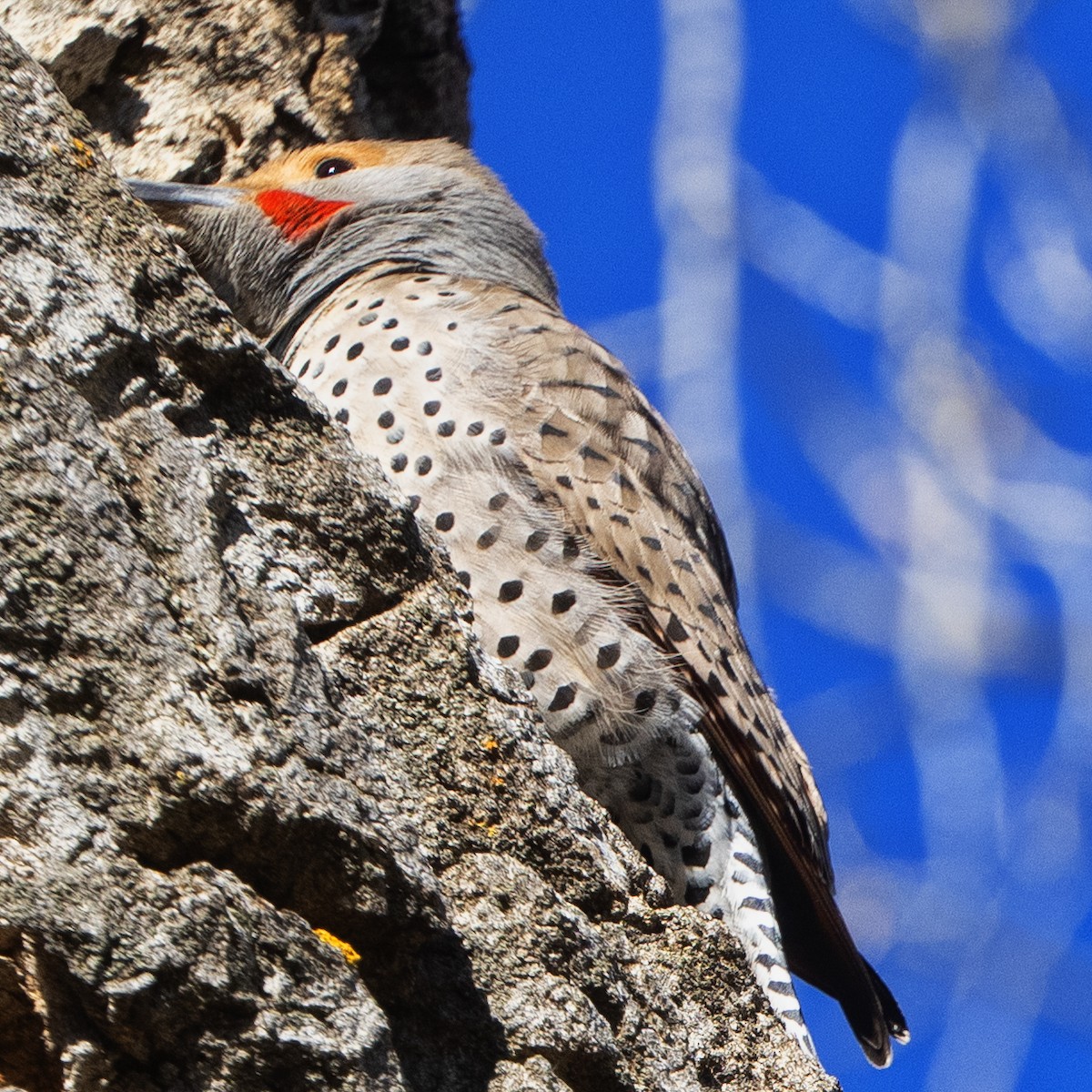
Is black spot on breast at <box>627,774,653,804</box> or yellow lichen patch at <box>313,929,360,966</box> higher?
black spot on breast at <box>627,774,653,804</box>

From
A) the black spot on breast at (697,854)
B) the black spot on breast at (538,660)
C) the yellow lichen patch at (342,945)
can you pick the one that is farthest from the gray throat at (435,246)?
the yellow lichen patch at (342,945)

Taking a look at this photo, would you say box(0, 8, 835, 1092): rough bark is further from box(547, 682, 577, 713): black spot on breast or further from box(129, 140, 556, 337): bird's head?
box(129, 140, 556, 337): bird's head

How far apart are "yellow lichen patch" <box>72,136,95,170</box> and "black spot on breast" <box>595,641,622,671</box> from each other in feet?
6.32

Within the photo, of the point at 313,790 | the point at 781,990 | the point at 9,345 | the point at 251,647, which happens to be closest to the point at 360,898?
the point at 313,790

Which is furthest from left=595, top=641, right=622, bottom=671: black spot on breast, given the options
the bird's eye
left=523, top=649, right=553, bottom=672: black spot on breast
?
the bird's eye

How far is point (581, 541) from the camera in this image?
14.7 feet

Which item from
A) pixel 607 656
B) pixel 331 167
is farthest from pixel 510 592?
pixel 331 167

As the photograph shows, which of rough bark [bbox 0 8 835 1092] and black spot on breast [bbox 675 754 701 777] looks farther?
black spot on breast [bbox 675 754 701 777]

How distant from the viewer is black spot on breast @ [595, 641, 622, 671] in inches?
166

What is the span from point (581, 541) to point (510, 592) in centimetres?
34

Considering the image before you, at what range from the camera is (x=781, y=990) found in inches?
167

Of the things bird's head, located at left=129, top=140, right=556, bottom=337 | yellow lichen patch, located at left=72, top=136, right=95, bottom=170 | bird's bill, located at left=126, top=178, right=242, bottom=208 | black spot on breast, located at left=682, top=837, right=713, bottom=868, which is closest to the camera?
yellow lichen patch, located at left=72, top=136, right=95, bottom=170

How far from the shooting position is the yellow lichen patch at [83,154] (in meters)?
2.69

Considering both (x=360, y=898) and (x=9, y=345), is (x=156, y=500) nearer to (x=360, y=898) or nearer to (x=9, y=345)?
(x=9, y=345)
